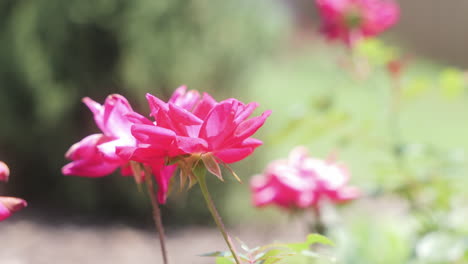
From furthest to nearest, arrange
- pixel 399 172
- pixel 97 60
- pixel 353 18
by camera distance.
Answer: pixel 97 60 < pixel 353 18 < pixel 399 172

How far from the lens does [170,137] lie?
0.46 m

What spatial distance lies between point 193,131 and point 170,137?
0.13 feet

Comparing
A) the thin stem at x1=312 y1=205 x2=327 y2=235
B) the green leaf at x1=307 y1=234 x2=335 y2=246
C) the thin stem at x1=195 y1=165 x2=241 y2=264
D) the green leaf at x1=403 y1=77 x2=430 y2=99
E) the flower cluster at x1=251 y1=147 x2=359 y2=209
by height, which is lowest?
the green leaf at x1=307 y1=234 x2=335 y2=246

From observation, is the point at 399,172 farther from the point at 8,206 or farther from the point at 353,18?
the point at 8,206

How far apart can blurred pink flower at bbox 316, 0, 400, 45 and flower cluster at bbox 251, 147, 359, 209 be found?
43cm

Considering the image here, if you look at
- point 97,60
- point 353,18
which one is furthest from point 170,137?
point 97,60

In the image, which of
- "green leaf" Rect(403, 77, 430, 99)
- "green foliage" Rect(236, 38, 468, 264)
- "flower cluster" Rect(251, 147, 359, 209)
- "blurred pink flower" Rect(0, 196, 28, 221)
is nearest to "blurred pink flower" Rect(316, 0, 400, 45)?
"green foliage" Rect(236, 38, 468, 264)

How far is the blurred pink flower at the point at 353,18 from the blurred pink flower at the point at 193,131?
3.04ft

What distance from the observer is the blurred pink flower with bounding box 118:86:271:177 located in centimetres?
46

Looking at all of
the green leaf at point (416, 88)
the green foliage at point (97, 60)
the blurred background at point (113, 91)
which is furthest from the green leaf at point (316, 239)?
the green foliage at point (97, 60)

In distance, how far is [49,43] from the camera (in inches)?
95.0

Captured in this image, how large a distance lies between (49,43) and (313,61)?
6.45 meters

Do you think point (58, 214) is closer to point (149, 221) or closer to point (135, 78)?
point (149, 221)

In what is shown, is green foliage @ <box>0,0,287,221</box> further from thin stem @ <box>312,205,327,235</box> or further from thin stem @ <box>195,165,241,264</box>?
thin stem @ <box>195,165,241,264</box>
